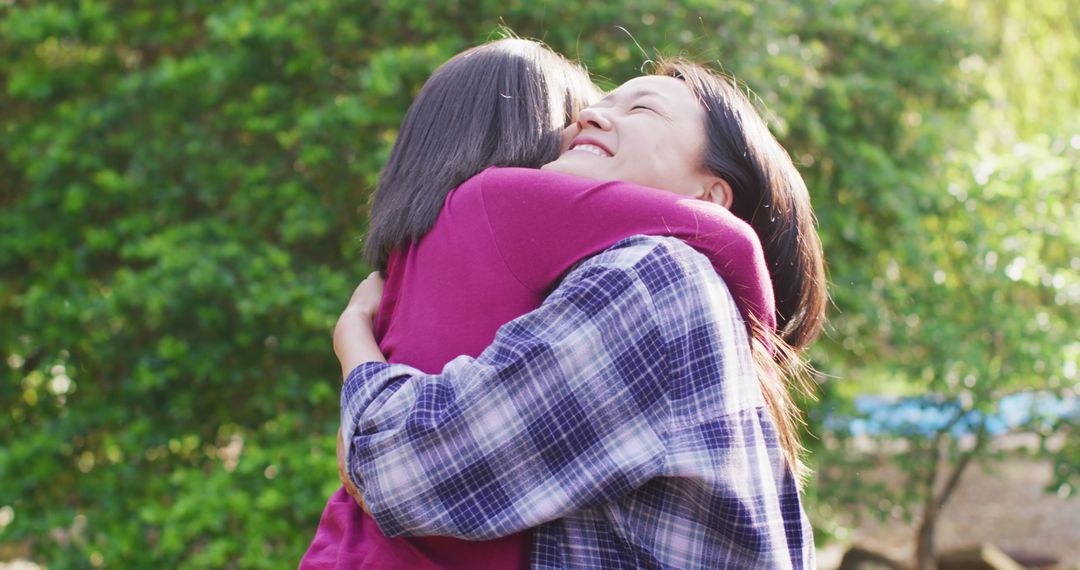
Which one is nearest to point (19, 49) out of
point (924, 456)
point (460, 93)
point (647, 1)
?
point (647, 1)

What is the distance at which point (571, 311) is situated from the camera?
1507 mm

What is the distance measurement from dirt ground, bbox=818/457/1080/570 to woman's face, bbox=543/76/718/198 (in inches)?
189

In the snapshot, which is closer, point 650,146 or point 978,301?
point 650,146

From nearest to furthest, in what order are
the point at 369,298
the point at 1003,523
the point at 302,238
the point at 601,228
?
the point at 601,228, the point at 369,298, the point at 302,238, the point at 1003,523

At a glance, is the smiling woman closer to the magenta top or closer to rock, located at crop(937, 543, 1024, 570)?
the magenta top

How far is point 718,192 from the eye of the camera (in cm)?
185

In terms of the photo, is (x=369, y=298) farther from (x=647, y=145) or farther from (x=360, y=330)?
(x=647, y=145)

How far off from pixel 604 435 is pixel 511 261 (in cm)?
31

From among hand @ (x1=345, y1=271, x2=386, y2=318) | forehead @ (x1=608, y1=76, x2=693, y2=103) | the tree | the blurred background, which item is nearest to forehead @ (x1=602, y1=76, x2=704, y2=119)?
forehead @ (x1=608, y1=76, x2=693, y2=103)

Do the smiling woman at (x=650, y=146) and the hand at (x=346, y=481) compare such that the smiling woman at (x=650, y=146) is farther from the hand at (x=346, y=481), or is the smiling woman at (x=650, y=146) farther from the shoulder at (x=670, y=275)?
the hand at (x=346, y=481)

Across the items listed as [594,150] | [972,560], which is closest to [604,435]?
[594,150]

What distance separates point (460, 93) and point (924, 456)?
358cm

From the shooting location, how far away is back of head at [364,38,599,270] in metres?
1.81

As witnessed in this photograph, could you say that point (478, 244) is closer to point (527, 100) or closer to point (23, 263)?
point (527, 100)
